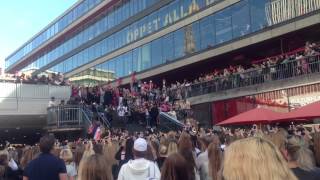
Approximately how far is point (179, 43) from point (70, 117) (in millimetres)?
13181

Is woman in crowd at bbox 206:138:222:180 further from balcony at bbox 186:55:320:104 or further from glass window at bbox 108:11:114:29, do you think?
glass window at bbox 108:11:114:29

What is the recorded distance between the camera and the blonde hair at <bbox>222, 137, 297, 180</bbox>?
2818mm

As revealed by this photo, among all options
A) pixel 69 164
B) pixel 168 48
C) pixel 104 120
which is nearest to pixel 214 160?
pixel 69 164

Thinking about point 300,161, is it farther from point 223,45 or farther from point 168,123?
point 223,45

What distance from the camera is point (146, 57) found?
41.3m

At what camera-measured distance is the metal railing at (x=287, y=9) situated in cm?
2567

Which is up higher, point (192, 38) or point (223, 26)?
point (223, 26)

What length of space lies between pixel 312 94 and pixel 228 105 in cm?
691

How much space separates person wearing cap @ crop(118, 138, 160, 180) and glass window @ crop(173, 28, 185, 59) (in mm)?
30768

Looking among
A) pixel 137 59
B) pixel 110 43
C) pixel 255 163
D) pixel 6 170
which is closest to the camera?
pixel 255 163

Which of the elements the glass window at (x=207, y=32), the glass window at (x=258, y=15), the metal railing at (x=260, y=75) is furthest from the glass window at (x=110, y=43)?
the glass window at (x=258, y=15)

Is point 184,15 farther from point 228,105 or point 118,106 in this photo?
point 118,106

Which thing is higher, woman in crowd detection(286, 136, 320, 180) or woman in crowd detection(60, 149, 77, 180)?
woman in crowd detection(286, 136, 320, 180)

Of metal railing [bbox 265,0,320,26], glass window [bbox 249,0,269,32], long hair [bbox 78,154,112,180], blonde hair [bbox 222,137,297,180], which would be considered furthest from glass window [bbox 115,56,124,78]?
blonde hair [bbox 222,137,297,180]
